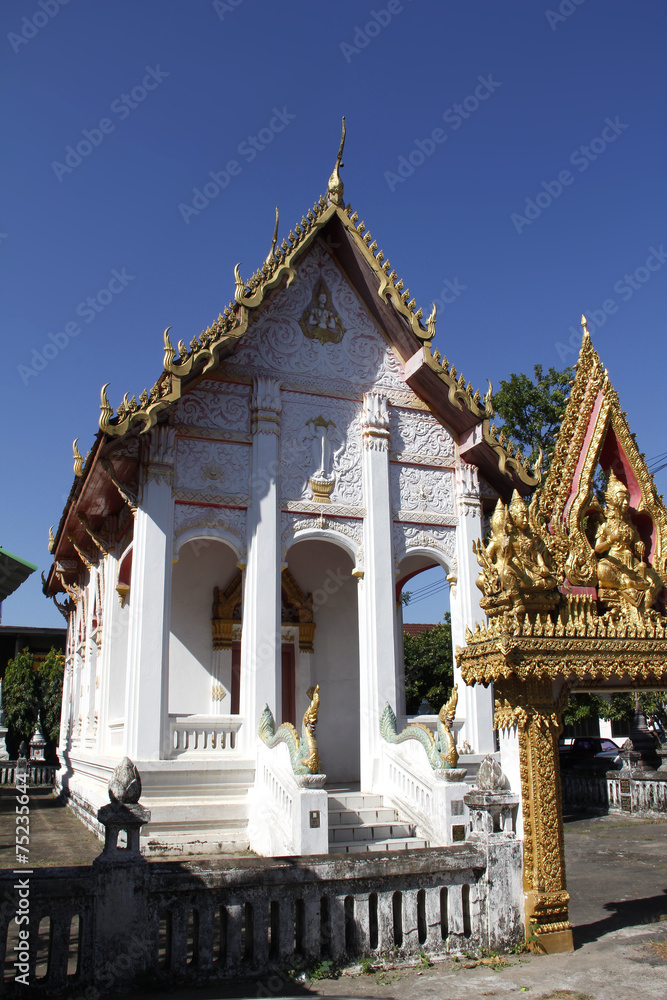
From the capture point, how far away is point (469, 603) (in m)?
13.1

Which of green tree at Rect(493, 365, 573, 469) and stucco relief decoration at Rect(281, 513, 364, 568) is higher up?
green tree at Rect(493, 365, 573, 469)

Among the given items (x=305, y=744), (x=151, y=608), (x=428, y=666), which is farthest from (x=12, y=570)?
(x=428, y=666)

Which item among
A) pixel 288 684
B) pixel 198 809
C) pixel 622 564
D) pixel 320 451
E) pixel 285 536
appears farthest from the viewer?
pixel 288 684

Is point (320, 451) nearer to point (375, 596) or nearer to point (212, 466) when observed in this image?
point (212, 466)

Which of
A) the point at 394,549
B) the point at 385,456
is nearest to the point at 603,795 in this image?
the point at 394,549

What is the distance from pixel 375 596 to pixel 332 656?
129 inches

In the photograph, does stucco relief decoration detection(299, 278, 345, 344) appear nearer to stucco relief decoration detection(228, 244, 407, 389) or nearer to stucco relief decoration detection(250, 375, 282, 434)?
stucco relief decoration detection(228, 244, 407, 389)

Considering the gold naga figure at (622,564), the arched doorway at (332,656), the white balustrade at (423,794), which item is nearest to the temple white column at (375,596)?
the white balustrade at (423,794)

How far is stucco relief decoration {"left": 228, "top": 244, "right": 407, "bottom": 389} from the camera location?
13.0m

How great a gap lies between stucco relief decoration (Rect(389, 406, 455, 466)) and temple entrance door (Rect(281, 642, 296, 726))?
4.31 meters

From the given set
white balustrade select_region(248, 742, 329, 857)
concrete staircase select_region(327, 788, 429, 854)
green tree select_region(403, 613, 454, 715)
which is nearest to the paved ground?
concrete staircase select_region(327, 788, 429, 854)

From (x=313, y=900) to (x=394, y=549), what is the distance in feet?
25.1

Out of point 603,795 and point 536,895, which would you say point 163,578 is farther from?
point 603,795

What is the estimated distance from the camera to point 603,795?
17.1 metres
